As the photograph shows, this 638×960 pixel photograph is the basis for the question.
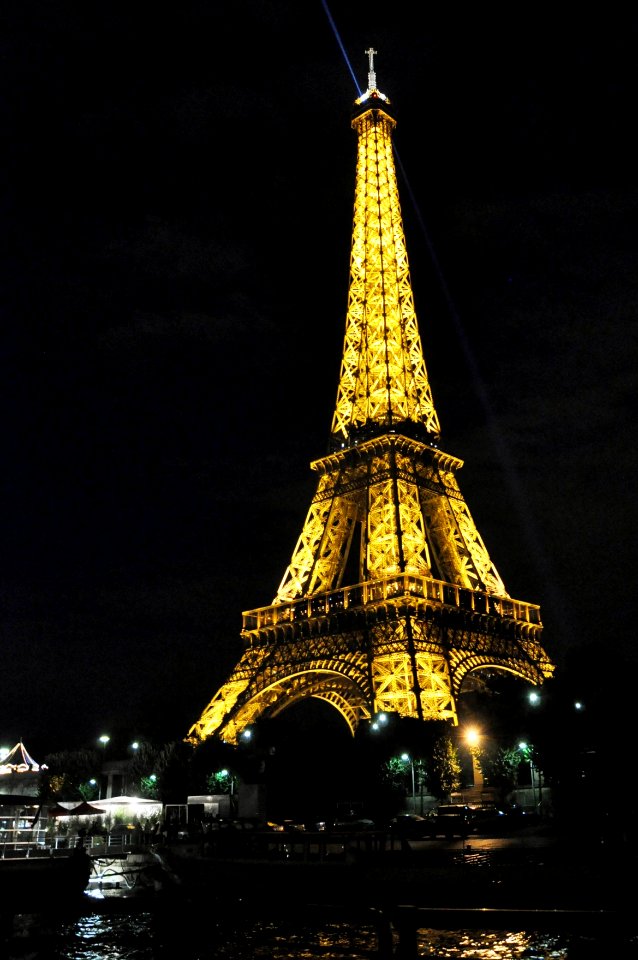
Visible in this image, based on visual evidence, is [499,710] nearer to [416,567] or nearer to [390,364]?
[416,567]

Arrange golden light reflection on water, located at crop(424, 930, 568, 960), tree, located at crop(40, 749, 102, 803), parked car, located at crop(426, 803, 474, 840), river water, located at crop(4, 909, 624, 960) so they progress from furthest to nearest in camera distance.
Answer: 1. tree, located at crop(40, 749, 102, 803)
2. parked car, located at crop(426, 803, 474, 840)
3. river water, located at crop(4, 909, 624, 960)
4. golden light reflection on water, located at crop(424, 930, 568, 960)

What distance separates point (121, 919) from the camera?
20.6 m

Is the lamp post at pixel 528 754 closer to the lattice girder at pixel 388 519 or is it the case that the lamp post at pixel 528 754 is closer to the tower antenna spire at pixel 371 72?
the lattice girder at pixel 388 519

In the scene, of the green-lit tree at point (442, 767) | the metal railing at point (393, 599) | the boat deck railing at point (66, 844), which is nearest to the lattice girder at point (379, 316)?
the metal railing at point (393, 599)

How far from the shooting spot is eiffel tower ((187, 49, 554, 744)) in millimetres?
47750

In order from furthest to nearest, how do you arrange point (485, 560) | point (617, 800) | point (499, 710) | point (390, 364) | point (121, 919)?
point (390, 364) < point (485, 560) < point (499, 710) < point (617, 800) < point (121, 919)

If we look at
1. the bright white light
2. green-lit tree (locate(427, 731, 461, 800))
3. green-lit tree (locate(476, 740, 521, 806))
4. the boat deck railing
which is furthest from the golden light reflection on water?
the bright white light

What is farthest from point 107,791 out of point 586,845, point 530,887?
point 530,887

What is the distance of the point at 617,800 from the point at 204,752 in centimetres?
2251

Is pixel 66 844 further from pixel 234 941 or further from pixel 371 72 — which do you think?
pixel 371 72

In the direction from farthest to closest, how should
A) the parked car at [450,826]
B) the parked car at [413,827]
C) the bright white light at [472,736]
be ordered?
the bright white light at [472,736] < the parked car at [450,826] < the parked car at [413,827]

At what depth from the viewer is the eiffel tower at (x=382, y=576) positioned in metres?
47.8

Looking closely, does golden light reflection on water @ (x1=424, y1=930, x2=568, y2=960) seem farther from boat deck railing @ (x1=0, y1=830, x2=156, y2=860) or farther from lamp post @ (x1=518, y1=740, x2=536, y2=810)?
lamp post @ (x1=518, y1=740, x2=536, y2=810)

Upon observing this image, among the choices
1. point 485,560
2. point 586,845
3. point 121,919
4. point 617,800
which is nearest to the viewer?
point 121,919
